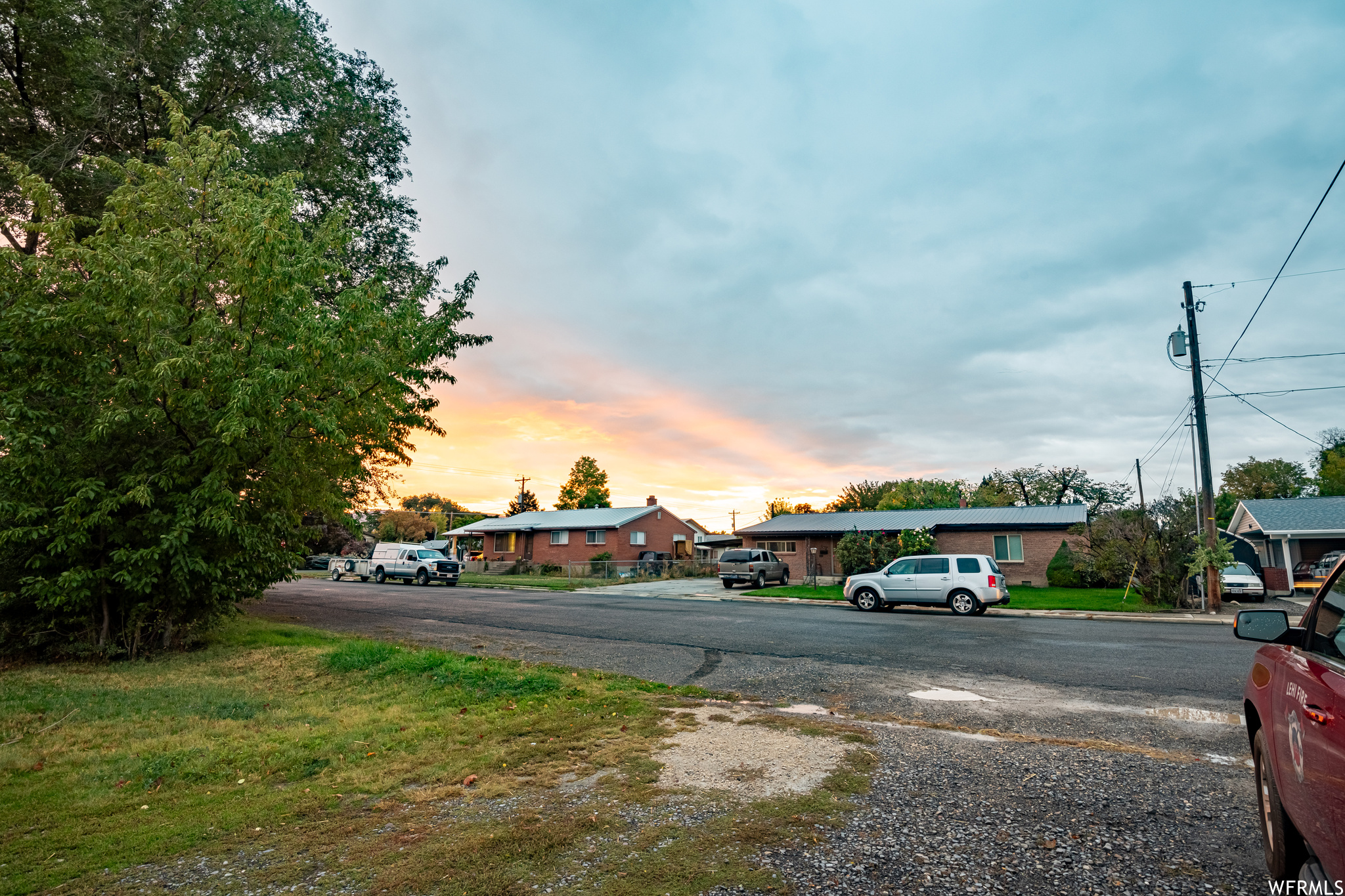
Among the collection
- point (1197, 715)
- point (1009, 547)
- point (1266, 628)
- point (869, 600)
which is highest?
point (1009, 547)

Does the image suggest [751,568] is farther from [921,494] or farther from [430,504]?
[430,504]

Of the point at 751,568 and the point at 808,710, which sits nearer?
the point at 808,710

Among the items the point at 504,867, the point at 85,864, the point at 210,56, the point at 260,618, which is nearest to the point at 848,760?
the point at 504,867

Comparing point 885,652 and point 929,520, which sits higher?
point 929,520

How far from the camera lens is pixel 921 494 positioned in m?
77.0

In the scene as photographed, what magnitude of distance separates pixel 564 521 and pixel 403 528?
39.2 meters

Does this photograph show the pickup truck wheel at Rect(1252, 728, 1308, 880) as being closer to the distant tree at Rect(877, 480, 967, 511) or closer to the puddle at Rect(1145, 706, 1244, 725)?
the puddle at Rect(1145, 706, 1244, 725)

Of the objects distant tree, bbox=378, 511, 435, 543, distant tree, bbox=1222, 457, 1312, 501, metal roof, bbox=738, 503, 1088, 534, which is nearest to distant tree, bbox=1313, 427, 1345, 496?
distant tree, bbox=1222, 457, 1312, 501

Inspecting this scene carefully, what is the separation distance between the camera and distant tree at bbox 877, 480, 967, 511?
70.9m

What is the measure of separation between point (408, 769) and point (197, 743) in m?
2.46

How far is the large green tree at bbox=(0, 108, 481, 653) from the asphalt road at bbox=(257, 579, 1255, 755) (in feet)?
14.8

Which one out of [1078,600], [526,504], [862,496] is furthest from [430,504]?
[1078,600]

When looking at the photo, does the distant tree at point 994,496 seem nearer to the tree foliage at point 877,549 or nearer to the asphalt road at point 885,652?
the tree foliage at point 877,549

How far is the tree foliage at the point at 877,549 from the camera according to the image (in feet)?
99.9
